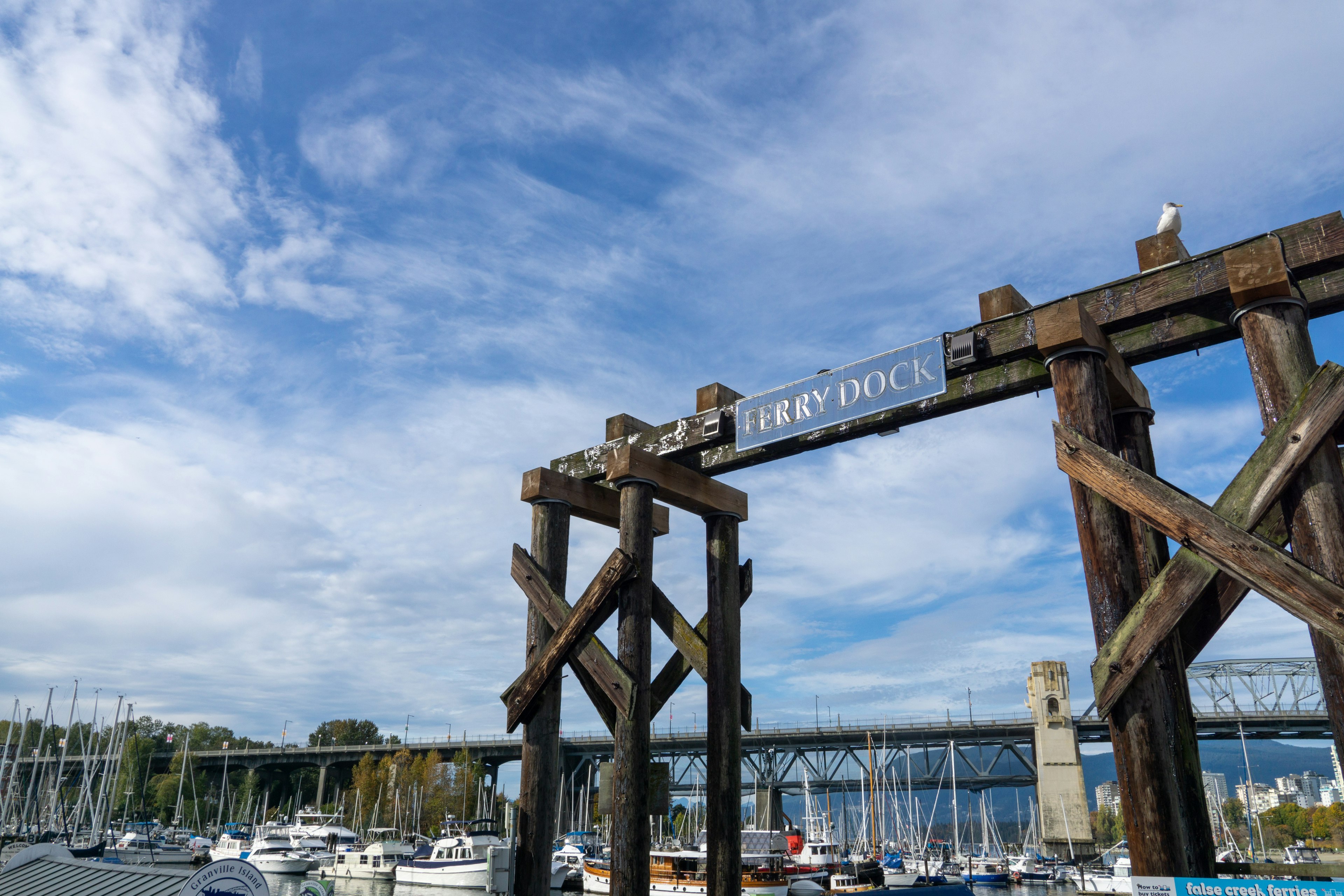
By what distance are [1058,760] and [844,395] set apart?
280 ft

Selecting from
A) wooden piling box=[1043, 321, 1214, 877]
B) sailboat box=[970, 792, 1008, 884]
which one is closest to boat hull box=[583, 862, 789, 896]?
sailboat box=[970, 792, 1008, 884]

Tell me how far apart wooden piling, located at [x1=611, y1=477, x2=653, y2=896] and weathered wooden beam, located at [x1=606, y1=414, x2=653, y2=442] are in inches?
43.8

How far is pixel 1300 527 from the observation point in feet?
19.8

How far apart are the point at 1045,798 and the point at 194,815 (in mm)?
114665

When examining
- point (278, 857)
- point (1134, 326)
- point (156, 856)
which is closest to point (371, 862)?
Result: point (278, 857)

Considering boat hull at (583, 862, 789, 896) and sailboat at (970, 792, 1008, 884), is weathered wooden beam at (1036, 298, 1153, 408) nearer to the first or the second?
boat hull at (583, 862, 789, 896)

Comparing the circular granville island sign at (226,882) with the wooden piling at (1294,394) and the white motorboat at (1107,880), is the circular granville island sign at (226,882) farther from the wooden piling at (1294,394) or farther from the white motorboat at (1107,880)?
the white motorboat at (1107,880)

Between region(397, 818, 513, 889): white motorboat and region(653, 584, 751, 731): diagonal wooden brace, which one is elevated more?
region(653, 584, 751, 731): diagonal wooden brace

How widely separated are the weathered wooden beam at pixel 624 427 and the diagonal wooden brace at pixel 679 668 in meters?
2.20

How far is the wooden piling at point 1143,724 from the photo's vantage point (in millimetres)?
5855

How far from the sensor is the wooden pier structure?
5.93 m

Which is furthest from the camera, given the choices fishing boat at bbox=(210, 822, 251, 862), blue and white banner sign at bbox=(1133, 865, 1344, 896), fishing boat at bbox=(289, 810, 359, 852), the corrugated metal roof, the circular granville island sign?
fishing boat at bbox=(289, 810, 359, 852)

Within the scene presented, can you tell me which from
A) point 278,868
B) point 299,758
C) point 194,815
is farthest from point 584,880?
point 194,815

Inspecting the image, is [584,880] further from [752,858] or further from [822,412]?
[822,412]
